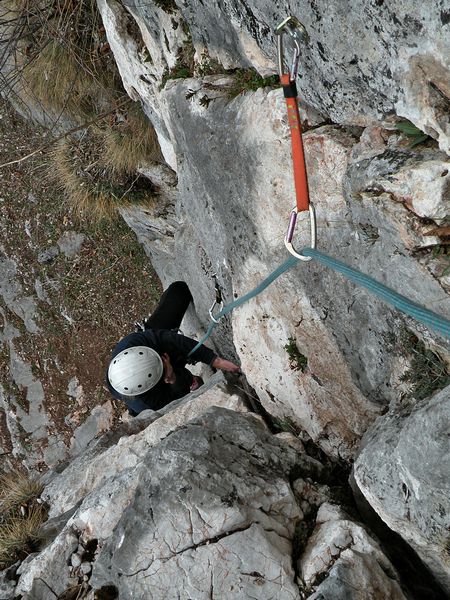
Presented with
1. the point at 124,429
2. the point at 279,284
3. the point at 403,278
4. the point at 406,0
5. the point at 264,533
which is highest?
the point at 406,0

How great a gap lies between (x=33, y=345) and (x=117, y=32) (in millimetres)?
6484

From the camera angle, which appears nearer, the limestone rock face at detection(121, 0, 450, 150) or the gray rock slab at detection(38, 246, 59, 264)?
the limestone rock face at detection(121, 0, 450, 150)

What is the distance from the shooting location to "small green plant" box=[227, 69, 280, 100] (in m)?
4.35

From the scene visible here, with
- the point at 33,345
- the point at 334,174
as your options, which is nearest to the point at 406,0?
the point at 334,174

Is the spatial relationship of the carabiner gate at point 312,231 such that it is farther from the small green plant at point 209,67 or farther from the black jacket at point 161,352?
the black jacket at point 161,352

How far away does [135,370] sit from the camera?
627cm

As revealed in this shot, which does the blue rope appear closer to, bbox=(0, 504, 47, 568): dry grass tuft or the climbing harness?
the climbing harness


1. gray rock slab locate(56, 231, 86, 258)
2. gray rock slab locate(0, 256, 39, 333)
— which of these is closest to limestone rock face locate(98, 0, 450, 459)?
gray rock slab locate(56, 231, 86, 258)

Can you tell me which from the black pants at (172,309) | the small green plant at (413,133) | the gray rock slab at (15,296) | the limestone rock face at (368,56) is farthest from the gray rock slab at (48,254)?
the small green plant at (413,133)

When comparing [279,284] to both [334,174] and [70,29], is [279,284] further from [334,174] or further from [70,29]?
[70,29]

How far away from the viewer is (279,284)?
15.9ft

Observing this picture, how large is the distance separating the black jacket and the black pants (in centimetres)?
60

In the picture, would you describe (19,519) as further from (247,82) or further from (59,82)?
(59,82)

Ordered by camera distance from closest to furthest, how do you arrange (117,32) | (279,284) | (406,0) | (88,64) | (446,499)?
(406,0) < (446,499) < (279,284) < (117,32) < (88,64)
